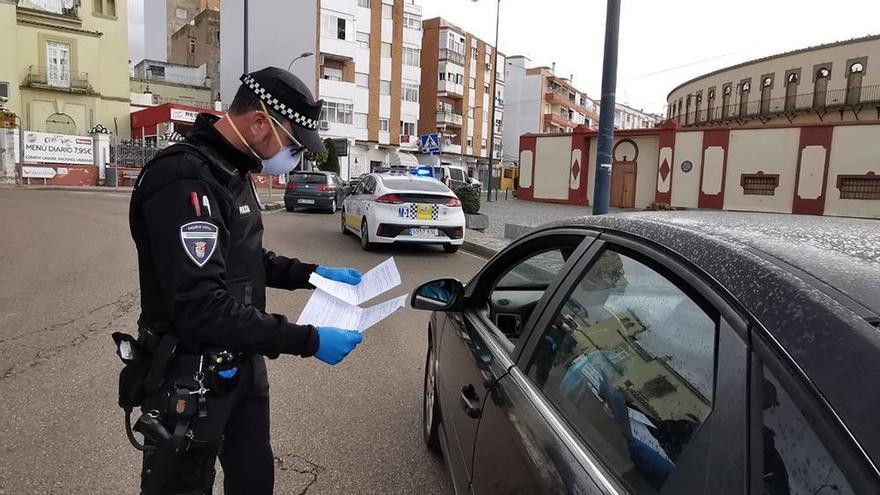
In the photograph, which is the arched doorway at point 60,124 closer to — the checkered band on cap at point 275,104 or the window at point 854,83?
the checkered band on cap at point 275,104

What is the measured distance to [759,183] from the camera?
2583cm

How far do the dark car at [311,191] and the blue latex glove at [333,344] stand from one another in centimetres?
1953

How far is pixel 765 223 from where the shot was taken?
62.4 inches

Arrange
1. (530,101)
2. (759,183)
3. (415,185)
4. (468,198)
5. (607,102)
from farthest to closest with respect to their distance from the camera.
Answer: (530,101) → (759,183) → (468,198) → (415,185) → (607,102)

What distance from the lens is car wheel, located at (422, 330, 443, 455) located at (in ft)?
10.3

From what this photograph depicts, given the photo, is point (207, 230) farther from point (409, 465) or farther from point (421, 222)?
point (421, 222)

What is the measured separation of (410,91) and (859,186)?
38102 millimetres

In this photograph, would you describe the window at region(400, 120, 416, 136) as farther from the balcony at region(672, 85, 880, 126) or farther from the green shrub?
the green shrub

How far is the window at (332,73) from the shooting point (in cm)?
4766

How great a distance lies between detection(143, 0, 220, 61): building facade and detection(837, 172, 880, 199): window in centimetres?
6165

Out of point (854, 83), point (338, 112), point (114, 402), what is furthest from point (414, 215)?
point (338, 112)

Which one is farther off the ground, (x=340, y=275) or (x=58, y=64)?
(x=58, y=64)

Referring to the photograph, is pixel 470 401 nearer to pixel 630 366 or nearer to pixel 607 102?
pixel 630 366

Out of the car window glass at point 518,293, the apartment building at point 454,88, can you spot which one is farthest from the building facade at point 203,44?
the car window glass at point 518,293
